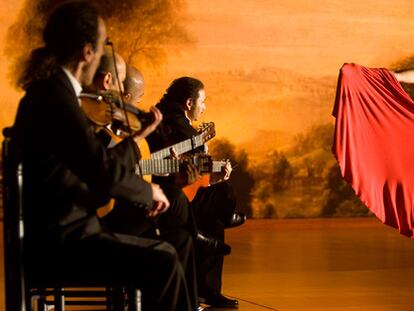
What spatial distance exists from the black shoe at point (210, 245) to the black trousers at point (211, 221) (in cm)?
9

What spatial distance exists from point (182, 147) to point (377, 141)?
3.66 ft

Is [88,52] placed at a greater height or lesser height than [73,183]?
greater

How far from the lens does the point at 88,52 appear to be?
239 centimetres

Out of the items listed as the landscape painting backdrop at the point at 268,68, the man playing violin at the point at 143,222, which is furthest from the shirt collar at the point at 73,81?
the landscape painting backdrop at the point at 268,68

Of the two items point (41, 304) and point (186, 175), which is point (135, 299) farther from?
point (186, 175)

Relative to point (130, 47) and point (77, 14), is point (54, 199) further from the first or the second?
point (130, 47)

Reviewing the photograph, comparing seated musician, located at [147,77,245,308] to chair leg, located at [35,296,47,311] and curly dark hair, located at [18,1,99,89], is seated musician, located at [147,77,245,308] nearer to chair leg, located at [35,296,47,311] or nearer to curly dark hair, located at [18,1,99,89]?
chair leg, located at [35,296,47,311]

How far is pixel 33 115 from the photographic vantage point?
2.27 m

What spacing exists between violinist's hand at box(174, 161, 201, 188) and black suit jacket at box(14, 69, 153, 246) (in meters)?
0.99

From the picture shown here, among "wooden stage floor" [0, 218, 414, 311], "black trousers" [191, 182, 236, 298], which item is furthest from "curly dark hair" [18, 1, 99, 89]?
"wooden stage floor" [0, 218, 414, 311]

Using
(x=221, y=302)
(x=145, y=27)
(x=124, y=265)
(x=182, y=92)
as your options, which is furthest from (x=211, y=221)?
(x=145, y=27)

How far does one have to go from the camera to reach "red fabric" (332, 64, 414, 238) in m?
4.21

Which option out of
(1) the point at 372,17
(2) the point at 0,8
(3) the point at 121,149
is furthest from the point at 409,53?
(3) the point at 121,149

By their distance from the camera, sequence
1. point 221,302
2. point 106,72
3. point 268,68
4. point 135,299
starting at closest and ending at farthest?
point 135,299 < point 106,72 < point 221,302 < point 268,68
